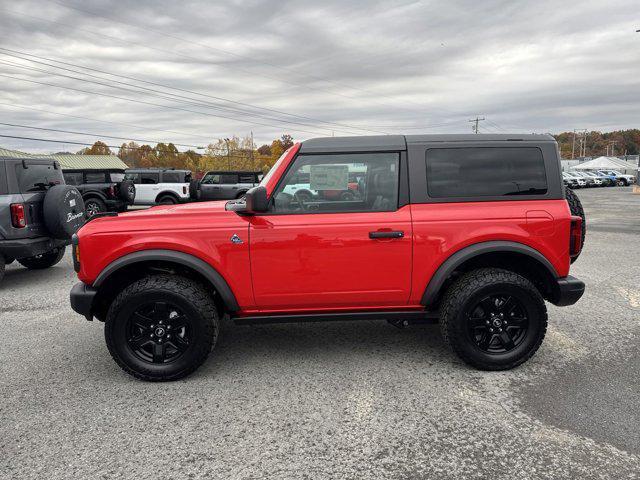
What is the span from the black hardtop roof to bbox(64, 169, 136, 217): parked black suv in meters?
13.9

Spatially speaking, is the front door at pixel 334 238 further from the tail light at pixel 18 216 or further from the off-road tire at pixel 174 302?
the tail light at pixel 18 216

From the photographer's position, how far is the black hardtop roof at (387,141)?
11.9 feet

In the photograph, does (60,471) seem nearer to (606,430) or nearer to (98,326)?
(98,326)

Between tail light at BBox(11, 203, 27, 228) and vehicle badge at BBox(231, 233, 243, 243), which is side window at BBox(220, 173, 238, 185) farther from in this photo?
vehicle badge at BBox(231, 233, 243, 243)

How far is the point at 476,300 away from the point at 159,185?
1803 centimetres

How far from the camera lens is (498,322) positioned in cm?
360

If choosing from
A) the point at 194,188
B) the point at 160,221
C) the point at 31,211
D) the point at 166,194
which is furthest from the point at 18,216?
the point at 166,194

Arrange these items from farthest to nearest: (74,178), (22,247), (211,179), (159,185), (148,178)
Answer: (211,179), (148,178), (159,185), (74,178), (22,247)

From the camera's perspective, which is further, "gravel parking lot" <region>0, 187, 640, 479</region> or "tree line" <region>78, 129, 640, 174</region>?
"tree line" <region>78, 129, 640, 174</region>

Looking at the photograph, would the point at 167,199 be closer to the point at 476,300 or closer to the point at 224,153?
the point at 476,300

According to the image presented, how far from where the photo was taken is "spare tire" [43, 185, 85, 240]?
6.48 metres

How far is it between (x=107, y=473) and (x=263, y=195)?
6.50 feet

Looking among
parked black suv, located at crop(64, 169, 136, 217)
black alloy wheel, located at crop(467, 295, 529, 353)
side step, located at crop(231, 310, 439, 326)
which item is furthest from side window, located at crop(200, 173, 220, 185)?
black alloy wheel, located at crop(467, 295, 529, 353)

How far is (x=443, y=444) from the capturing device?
106 inches
